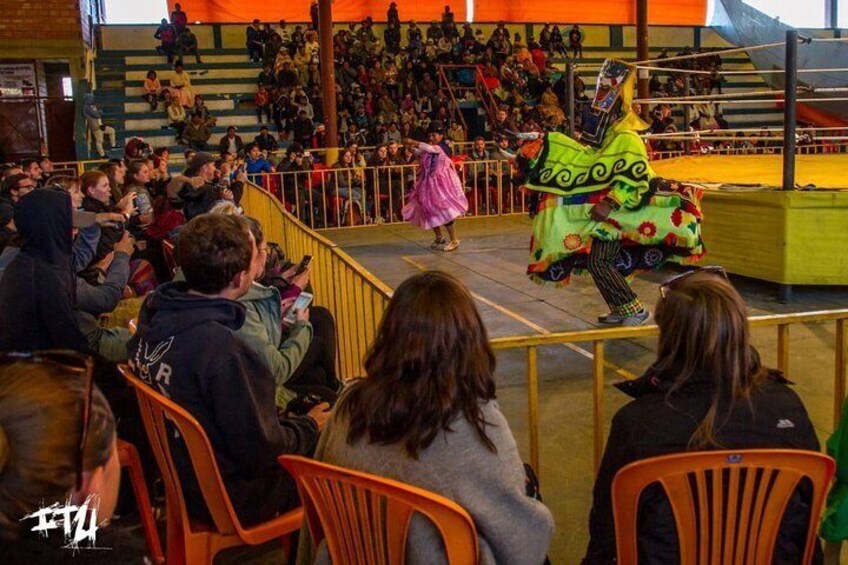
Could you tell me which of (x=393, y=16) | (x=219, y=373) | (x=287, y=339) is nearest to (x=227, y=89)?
(x=393, y=16)

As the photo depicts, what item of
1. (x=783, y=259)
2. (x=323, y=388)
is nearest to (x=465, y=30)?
(x=783, y=259)

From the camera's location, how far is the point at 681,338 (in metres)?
2.31

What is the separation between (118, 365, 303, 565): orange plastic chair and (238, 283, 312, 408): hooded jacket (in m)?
0.46

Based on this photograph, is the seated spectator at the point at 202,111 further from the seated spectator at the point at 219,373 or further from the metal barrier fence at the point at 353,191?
the seated spectator at the point at 219,373

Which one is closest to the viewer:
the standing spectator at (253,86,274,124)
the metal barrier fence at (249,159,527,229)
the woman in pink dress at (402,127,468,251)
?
the woman in pink dress at (402,127,468,251)

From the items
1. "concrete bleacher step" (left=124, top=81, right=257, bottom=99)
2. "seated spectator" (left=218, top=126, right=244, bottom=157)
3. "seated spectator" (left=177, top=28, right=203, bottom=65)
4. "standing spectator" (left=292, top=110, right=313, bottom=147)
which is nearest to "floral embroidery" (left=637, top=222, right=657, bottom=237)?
"seated spectator" (left=218, top=126, right=244, bottom=157)

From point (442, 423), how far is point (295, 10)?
21139 millimetres

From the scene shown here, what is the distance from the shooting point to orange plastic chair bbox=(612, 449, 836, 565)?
6.51 feet

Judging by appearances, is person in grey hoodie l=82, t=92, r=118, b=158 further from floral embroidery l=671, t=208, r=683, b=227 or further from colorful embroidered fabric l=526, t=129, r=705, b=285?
floral embroidery l=671, t=208, r=683, b=227

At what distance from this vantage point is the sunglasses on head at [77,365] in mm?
1136

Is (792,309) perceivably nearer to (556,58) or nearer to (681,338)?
(681,338)

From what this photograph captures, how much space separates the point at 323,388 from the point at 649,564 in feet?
5.78

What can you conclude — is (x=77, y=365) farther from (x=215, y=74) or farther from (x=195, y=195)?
(x=215, y=74)

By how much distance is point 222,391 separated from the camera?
8.28 ft
